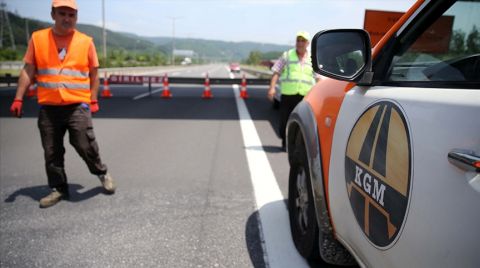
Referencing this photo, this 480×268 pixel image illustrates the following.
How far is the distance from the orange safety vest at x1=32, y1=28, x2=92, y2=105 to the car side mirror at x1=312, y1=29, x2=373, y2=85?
2455 mm

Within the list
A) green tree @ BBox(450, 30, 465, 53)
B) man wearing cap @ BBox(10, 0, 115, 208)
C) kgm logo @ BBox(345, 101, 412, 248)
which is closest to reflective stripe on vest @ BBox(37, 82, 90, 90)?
man wearing cap @ BBox(10, 0, 115, 208)

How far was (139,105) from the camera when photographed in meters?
11.8

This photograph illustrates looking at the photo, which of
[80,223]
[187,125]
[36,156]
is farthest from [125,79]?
[80,223]

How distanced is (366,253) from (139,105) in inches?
428

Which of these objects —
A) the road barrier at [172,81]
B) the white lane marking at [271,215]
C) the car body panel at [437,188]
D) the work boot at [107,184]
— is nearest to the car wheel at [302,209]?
the white lane marking at [271,215]

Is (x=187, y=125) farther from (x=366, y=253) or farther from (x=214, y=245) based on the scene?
(x=366, y=253)

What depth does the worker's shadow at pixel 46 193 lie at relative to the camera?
12.6ft

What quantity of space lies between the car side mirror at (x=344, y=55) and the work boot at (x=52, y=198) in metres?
2.94

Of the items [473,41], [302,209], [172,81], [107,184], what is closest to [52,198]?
[107,184]

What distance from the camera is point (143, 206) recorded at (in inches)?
144

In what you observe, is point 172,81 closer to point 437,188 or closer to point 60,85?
point 60,85

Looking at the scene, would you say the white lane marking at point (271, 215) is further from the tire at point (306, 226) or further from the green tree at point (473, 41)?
the green tree at point (473, 41)

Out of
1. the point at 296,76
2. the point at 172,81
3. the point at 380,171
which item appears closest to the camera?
the point at 380,171

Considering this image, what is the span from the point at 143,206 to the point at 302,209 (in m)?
1.70
